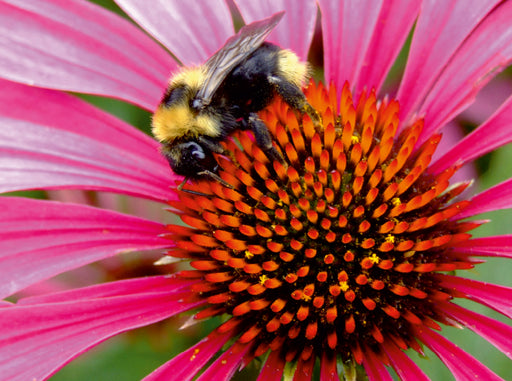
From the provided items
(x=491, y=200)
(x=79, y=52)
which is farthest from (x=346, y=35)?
(x=79, y=52)

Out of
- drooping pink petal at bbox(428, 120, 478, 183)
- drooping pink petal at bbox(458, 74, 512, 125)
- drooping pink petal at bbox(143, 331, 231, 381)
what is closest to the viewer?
drooping pink petal at bbox(143, 331, 231, 381)

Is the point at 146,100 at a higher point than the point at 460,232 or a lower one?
higher

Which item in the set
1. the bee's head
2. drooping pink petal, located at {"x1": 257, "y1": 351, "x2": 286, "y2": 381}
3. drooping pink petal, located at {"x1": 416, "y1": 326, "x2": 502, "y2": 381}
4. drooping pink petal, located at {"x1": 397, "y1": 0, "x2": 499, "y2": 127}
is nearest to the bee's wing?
the bee's head

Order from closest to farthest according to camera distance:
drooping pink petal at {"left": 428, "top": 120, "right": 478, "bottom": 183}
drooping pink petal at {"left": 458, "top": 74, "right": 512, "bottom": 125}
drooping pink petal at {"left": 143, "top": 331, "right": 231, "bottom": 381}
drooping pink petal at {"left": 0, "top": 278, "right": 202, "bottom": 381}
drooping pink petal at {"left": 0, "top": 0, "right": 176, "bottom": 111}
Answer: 1. drooping pink petal at {"left": 0, "top": 278, "right": 202, "bottom": 381}
2. drooping pink petal at {"left": 143, "top": 331, "right": 231, "bottom": 381}
3. drooping pink petal at {"left": 0, "top": 0, "right": 176, "bottom": 111}
4. drooping pink petal at {"left": 428, "top": 120, "right": 478, "bottom": 183}
5. drooping pink petal at {"left": 458, "top": 74, "right": 512, "bottom": 125}

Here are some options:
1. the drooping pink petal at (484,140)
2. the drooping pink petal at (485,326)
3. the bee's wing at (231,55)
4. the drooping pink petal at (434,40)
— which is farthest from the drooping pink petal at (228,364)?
the drooping pink petal at (434,40)

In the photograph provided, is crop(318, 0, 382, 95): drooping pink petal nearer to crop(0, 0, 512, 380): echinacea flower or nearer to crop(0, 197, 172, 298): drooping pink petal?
crop(0, 0, 512, 380): echinacea flower

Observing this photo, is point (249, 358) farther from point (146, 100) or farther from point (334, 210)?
point (146, 100)

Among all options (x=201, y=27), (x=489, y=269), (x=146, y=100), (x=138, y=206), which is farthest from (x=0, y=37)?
(x=489, y=269)

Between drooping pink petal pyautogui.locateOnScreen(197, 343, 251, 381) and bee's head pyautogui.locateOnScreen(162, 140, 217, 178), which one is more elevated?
bee's head pyautogui.locateOnScreen(162, 140, 217, 178)
